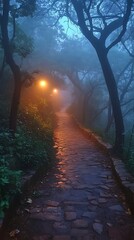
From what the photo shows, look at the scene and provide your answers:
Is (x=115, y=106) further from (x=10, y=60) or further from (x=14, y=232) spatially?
(x=14, y=232)

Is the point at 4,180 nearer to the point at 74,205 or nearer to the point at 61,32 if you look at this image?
the point at 74,205

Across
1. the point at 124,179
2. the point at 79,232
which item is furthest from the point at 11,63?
the point at 79,232

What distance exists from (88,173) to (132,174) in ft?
5.04

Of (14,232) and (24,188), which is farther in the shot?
(24,188)

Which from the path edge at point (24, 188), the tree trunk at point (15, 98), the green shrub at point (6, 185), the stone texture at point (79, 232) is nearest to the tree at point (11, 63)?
the tree trunk at point (15, 98)

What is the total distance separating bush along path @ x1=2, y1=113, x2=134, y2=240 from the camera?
14.9 ft

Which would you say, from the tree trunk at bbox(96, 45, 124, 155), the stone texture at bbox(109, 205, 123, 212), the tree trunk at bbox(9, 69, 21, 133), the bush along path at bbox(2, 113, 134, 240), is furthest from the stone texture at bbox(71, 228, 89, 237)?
the tree trunk at bbox(96, 45, 124, 155)

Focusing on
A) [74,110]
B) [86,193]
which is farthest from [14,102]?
[74,110]

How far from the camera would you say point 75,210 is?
5.51 meters

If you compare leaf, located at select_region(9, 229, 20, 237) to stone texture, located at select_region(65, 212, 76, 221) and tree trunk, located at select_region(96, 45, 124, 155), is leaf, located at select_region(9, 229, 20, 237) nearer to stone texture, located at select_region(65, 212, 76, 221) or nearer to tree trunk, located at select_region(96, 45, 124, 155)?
stone texture, located at select_region(65, 212, 76, 221)

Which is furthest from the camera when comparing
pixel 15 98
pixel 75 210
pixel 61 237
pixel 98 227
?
pixel 15 98

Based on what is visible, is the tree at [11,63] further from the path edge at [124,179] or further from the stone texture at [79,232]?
the stone texture at [79,232]

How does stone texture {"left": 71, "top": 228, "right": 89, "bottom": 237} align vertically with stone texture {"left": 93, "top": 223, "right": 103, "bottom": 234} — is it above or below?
below

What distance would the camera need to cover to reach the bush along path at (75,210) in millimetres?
4555
